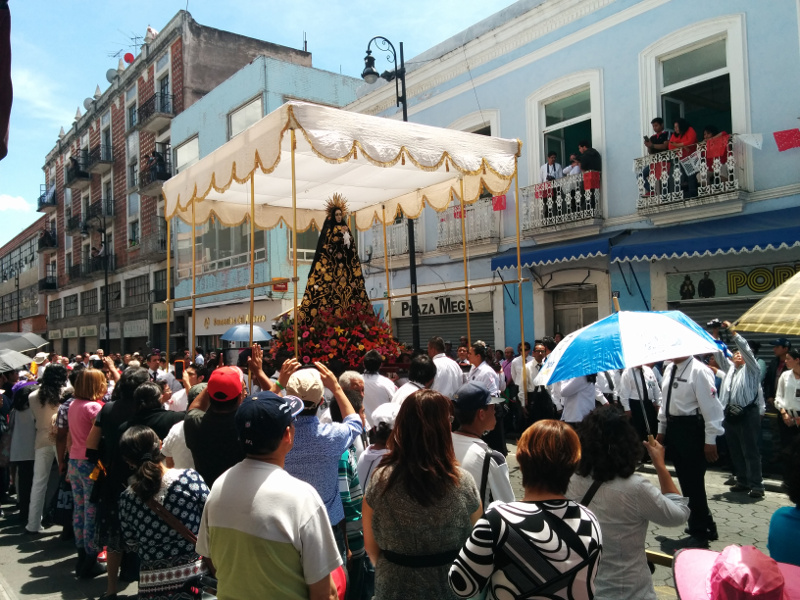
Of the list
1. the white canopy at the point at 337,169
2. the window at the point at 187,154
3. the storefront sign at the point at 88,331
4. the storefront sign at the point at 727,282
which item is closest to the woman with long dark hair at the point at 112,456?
the white canopy at the point at 337,169

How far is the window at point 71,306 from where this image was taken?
117 feet

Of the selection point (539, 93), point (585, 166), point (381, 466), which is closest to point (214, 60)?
point (539, 93)

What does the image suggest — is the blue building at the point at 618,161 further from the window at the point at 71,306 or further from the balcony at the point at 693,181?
the window at the point at 71,306

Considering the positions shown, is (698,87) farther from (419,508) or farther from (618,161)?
(419,508)

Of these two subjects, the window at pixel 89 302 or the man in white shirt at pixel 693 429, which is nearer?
the man in white shirt at pixel 693 429

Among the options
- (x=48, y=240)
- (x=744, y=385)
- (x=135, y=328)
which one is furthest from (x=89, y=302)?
(x=744, y=385)

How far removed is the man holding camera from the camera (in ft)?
22.9

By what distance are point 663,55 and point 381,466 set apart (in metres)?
10.9

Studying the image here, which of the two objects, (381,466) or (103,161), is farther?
(103,161)

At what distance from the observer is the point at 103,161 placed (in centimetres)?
3070

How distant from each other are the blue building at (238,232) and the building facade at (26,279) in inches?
777

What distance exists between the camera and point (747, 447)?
7066 mm

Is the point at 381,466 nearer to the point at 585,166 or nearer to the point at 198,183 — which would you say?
the point at 198,183

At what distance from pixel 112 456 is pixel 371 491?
3022 millimetres
